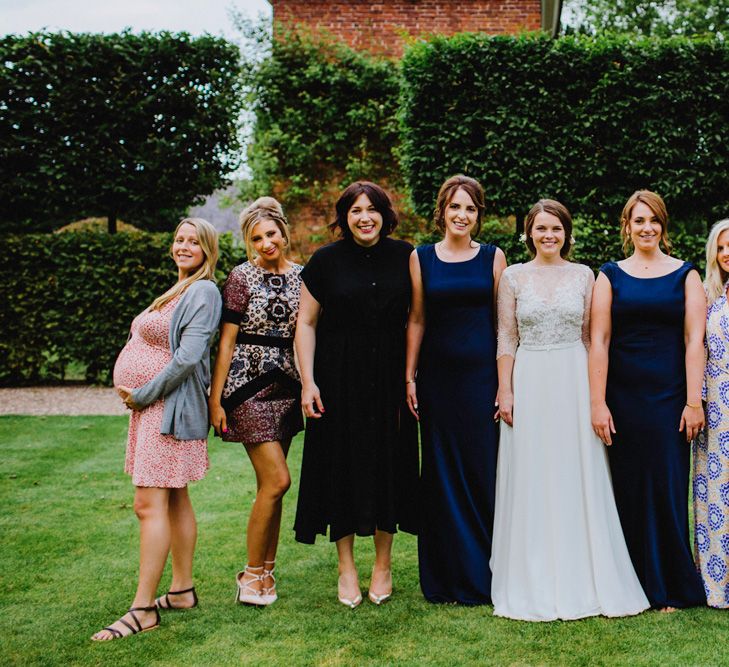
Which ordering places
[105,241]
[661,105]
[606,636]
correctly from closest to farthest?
1. [606,636]
2. [661,105]
3. [105,241]

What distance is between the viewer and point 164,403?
158 inches

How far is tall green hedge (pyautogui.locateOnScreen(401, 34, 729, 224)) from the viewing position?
912 cm

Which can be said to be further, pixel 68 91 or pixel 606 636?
pixel 68 91

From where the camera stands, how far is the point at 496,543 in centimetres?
427

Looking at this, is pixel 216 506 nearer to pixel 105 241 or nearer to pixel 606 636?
pixel 606 636

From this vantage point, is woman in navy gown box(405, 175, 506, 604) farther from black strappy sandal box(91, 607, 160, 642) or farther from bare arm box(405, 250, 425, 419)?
black strappy sandal box(91, 607, 160, 642)

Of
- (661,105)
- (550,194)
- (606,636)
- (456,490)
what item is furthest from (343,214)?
(661,105)

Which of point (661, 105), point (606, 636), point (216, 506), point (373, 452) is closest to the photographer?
point (606, 636)

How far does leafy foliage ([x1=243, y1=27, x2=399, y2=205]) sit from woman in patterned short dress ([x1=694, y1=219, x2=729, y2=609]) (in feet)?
31.0

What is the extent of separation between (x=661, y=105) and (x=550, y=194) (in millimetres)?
1642

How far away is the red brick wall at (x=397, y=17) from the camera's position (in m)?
13.8

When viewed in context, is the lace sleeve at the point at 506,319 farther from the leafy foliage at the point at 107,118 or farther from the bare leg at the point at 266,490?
the leafy foliage at the point at 107,118

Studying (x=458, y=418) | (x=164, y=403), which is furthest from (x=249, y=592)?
(x=458, y=418)

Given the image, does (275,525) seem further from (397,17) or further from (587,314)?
(397,17)
